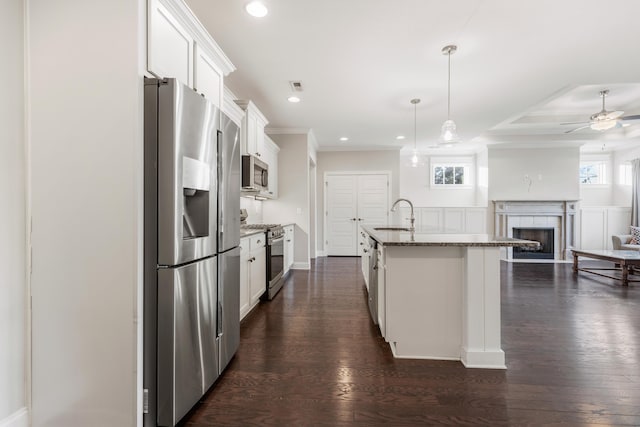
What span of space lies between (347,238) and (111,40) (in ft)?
20.3

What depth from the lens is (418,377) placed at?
1.92 meters

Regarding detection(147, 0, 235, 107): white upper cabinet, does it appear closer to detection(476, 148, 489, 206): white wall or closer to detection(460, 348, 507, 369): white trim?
detection(460, 348, 507, 369): white trim

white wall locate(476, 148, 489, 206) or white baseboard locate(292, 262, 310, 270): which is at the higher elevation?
white wall locate(476, 148, 489, 206)

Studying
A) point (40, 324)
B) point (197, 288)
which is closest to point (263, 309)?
point (197, 288)

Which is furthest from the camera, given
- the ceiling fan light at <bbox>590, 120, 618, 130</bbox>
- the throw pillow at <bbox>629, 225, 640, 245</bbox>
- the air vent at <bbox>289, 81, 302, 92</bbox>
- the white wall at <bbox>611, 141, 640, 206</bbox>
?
the white wall at <bbox>611, 141, 640, 206</bbox>

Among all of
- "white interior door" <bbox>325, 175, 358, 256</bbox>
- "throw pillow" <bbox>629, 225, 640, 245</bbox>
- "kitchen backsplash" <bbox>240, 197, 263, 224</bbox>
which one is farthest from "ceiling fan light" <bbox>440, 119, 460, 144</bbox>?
"throw pillow" <bbox>629, 225, 640, 245</bbox>

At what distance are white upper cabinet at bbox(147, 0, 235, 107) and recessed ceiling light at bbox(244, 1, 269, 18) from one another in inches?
14.5

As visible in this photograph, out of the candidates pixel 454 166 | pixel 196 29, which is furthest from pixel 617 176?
pixel 196 29

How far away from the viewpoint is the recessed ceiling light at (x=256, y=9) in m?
2.10

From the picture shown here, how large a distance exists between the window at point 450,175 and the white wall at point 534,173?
3.18 feet

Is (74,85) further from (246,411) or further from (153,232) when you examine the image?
(246,411)

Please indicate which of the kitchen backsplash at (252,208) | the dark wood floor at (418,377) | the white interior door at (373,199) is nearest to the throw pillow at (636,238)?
the dark wood floor at (418,377)

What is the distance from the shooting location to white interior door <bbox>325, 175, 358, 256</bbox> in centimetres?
718

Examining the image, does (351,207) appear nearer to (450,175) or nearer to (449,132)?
(450,175)
